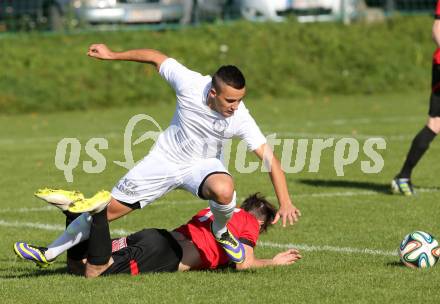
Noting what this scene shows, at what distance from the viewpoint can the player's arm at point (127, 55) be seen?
841 cm

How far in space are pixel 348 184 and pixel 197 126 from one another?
5.49 metres

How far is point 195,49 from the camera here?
85.8 feet

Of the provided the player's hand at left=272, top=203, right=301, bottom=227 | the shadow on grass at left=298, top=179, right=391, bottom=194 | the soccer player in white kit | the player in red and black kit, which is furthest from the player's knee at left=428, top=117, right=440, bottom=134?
the player's hand at left=272, top=203, right=301, bottom=227

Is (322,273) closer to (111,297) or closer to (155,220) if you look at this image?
(111,297)

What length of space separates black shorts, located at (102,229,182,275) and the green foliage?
626 inches

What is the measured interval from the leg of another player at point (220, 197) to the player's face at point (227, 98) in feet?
1.58

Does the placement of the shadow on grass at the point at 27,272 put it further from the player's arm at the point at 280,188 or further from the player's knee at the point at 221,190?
the player's arm at the point at 280,188

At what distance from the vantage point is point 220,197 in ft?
25.6

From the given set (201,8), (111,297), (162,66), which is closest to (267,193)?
(162,66)

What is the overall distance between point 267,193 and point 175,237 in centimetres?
476

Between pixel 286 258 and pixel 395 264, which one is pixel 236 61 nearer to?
pixel 395 264

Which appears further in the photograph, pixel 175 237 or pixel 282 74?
pixel 282 74

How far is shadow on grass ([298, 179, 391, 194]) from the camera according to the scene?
13102mm

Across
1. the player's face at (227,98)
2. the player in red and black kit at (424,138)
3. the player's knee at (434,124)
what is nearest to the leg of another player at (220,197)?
the player's face at (227,98)
